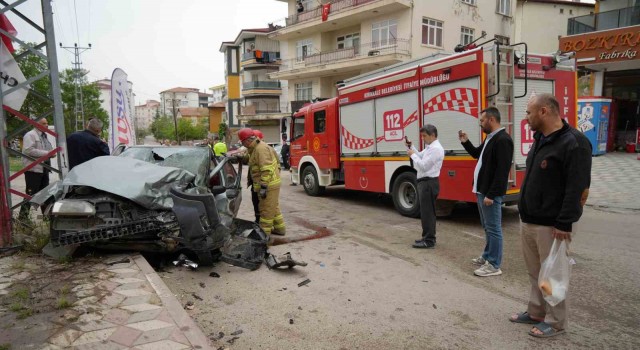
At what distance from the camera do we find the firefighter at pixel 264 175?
19.5ft

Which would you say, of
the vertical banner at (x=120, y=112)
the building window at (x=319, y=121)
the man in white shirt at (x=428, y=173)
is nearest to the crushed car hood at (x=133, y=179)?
the man in white shirt at (x=428, y=173)

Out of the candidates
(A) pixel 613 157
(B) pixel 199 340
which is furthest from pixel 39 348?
(A) pixel 613 157

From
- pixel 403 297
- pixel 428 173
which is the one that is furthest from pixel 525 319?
pixel 428 173

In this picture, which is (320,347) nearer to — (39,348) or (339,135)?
(39,348)

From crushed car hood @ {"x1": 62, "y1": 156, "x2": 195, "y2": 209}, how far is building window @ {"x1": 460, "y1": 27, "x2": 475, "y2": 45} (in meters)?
25.8

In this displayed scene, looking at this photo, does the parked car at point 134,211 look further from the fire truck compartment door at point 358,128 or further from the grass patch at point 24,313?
the fire truck compartment door at point 358,128

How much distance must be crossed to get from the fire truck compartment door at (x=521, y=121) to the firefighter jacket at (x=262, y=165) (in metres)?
3.96

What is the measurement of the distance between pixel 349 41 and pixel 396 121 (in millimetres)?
22558

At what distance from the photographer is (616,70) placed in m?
17.9

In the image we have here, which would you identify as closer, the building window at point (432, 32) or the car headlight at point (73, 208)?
the car headlight at point (73, 208)

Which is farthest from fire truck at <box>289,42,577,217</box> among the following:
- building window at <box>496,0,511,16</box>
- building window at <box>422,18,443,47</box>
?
building window at <box>496,0,511,16</box>

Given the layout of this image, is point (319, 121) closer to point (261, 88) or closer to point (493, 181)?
point (493, 181)

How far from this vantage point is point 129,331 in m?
2.79

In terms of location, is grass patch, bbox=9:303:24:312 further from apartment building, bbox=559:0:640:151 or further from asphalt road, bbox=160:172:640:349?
apartment building, bbox=559:0:640:151
